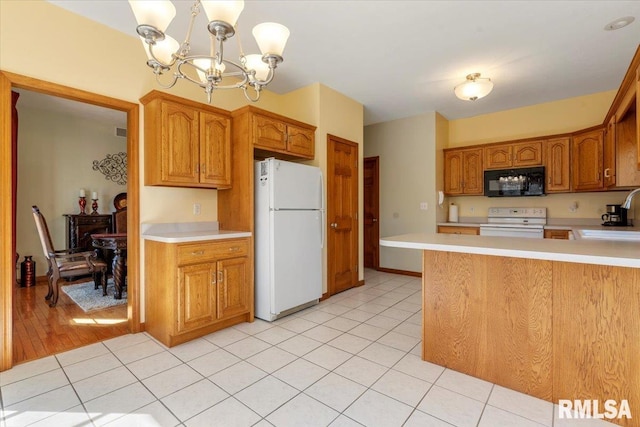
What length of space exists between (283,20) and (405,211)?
3.56m

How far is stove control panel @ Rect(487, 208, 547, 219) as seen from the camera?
178 inches

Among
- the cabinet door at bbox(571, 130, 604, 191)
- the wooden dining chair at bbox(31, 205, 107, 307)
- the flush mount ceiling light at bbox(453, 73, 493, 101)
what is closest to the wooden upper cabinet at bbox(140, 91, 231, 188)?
the wooden dining chair at bbox(31, 205, 107, 307)

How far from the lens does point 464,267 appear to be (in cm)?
204

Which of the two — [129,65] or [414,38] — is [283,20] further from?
[129,65]

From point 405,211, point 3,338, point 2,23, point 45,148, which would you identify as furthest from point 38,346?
point 405,211

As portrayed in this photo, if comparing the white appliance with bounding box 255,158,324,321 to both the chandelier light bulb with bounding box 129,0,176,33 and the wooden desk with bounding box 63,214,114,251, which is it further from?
the wooden desk with bounding box 63,214,114,251

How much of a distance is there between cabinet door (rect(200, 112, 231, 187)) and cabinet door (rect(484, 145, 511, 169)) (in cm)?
402

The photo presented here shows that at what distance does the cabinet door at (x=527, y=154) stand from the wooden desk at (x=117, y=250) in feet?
18.3

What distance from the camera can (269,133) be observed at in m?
3.13

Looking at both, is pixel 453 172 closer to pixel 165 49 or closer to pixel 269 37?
pixel 269 37

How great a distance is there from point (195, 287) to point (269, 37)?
201 cm

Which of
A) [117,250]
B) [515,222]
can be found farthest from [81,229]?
[515,222]

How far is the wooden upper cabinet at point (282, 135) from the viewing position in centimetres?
303

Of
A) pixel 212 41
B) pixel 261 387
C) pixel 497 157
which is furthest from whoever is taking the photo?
pixel 497 157
